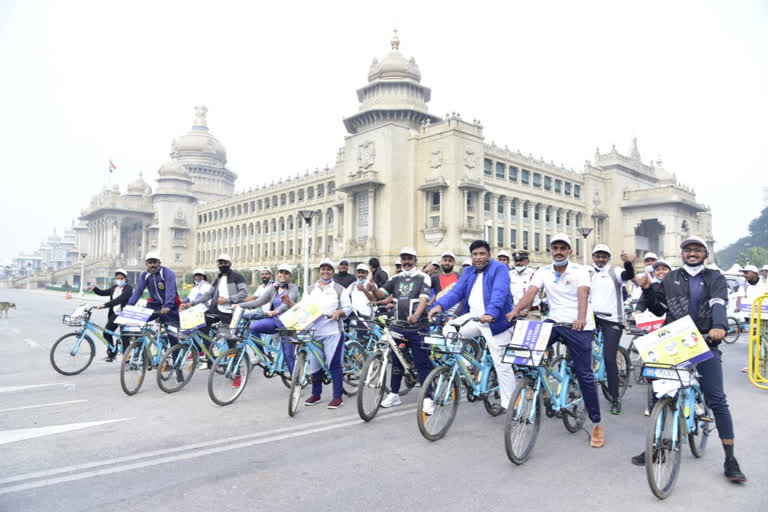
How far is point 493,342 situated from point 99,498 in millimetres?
3890

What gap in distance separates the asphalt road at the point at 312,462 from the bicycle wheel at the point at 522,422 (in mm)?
149

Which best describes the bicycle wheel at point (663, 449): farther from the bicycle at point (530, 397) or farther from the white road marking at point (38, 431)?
the white road marking at point (38, 431)

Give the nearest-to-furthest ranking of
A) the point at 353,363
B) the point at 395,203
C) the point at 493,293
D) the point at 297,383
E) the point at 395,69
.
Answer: the point at 493,293 → the point at 297,383 → the point at 353,363 → the point at 395,203 → the point at 395,69

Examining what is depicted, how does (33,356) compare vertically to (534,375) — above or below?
below

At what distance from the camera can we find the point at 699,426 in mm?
4445

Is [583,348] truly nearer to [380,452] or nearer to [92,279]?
[380,452]

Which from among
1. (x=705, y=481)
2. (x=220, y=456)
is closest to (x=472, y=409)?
(x=705, y=481)

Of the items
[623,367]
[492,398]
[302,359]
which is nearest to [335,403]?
[302,359]

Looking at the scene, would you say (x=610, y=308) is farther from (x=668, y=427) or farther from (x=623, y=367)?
(x=668, y=427)

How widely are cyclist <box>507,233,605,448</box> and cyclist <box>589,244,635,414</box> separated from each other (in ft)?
3.61

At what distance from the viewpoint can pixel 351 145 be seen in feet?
150

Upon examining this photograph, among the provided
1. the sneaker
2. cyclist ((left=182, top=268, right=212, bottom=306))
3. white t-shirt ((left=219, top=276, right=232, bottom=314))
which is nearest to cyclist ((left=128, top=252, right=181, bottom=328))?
cyclist ((left=182, top=268, right=212, bottom=306))

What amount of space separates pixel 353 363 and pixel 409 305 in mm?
1666

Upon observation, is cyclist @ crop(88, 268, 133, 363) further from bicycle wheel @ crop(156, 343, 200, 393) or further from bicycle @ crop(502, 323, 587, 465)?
bicycle @ crop(502, 323, 587, 465)
